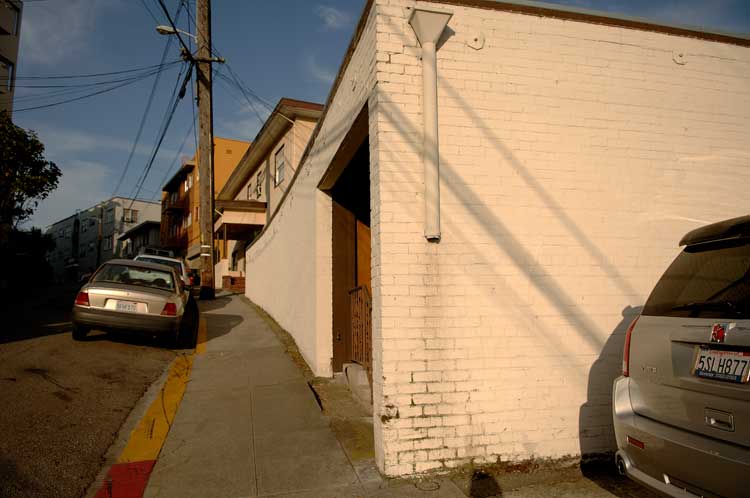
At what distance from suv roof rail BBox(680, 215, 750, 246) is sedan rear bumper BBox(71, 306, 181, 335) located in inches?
302

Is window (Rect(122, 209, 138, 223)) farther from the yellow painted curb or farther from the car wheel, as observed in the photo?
the yellow painted curb

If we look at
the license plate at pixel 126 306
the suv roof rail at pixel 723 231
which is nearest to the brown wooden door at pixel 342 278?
the license plate at pixel 126 306

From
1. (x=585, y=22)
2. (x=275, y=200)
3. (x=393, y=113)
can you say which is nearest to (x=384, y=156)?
(x=393, y=113)

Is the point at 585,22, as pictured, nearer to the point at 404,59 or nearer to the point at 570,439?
the point at 404,59

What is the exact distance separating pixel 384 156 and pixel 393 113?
389 mm

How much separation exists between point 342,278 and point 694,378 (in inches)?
194

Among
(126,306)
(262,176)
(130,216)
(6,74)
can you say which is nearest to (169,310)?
(126,306)

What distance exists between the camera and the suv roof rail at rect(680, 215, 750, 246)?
2.92m

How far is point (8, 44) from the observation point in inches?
1043

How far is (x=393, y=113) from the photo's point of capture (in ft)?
14.8

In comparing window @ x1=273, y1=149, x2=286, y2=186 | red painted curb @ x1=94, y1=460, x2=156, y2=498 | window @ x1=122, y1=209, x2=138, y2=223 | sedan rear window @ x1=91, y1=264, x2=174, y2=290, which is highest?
window @ x1=122, y1=209, x2=138, y2=223

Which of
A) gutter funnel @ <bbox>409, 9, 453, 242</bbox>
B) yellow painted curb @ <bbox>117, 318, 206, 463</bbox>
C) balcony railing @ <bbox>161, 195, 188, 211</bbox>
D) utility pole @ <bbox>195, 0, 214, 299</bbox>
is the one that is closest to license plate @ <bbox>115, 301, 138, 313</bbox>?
yellow painted curb @ <bbox>117, 318, 206, 463</bbox>

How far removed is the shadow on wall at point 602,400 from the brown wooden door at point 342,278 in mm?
3400

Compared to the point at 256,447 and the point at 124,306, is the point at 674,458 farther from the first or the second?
the point at 124,306
